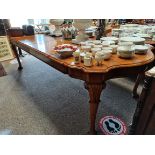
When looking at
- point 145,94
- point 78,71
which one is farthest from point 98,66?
point 145,94

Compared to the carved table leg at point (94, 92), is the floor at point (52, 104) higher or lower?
lower

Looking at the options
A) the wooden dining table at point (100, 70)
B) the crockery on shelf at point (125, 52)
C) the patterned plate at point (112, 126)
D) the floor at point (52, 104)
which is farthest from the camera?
the floor at point (52, 104)

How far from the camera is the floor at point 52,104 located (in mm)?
1612

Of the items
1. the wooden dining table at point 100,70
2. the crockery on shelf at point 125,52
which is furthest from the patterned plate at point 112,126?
the crockery on shelf at point 125,52

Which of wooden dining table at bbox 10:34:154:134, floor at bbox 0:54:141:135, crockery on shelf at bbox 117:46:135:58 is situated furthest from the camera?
floor at bbox 0:54:141:135

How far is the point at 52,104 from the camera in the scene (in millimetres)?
1988

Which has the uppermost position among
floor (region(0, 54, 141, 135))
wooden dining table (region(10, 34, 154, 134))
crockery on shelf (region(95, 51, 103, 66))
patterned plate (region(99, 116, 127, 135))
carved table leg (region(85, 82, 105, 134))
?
crockery on shelf (region(95, 51, 103, 66))

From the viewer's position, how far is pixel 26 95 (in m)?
2.24

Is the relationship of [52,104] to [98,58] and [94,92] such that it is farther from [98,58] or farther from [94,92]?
[98,58]

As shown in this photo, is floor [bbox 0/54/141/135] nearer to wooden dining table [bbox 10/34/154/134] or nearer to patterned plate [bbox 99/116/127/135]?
patterned plate [bbox 99/116/127/135]

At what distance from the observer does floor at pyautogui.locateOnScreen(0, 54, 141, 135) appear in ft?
5.29

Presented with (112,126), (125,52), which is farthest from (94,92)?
(112,126)

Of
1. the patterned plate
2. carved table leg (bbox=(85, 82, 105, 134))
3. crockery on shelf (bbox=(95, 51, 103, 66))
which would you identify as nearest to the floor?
the patterned plate

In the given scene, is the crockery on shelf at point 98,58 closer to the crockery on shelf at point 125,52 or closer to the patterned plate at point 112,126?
the crockery on shelf at point 125,52
